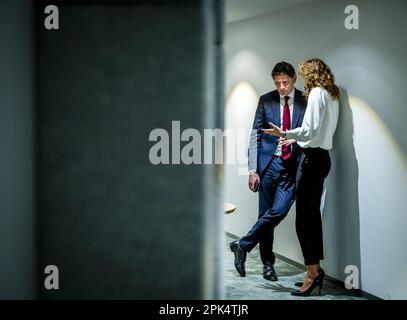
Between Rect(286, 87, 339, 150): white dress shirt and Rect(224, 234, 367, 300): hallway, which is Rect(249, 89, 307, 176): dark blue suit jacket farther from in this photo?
Rect(224, 234, 367, 300): hallway

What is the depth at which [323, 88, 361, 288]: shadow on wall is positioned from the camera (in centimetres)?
376

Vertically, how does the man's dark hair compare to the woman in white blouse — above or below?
above

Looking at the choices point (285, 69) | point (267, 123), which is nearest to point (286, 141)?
point (267, 123)

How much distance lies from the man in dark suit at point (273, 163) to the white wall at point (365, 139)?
0.33m

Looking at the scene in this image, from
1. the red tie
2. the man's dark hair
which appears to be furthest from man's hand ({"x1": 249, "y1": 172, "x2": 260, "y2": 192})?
the man's dark hair

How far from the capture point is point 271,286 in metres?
4.00

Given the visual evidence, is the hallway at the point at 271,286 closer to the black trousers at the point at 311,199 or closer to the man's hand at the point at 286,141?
the black trousers at the point at 311,199

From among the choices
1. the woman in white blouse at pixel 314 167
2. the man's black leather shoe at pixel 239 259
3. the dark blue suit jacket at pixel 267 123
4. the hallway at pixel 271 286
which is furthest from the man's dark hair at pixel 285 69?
the hallway at pixel 271 286

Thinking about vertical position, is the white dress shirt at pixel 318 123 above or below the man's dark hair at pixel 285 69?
below

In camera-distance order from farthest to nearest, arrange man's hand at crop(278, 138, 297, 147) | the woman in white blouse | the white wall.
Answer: man's hand at crop(278, 138, 297, 147)
the woman in white blouse
the white wall

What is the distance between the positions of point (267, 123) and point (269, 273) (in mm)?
1193

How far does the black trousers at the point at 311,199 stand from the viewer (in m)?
3.67
